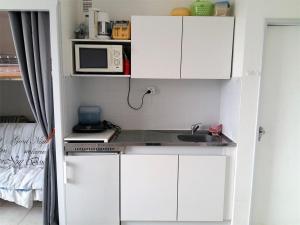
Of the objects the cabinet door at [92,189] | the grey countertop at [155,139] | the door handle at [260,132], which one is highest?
the door handle at [260,132]

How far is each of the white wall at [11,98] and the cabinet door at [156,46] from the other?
1508mm

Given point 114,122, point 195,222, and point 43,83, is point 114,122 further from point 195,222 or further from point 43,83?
point 195,222

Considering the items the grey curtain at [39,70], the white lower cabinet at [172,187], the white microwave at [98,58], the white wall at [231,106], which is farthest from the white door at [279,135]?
the grey curtain at [39,70]

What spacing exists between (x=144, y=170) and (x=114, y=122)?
0.75 m

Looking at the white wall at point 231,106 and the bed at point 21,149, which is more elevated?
→ the white wall at point 231,106

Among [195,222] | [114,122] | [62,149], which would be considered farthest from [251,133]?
[62,149]

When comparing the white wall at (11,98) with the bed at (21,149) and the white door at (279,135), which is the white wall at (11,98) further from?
the white door at (279,135)

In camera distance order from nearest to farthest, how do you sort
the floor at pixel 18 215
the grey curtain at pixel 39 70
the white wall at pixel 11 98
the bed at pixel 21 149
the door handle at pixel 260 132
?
the grey curtain at pixel 39 70 → the door handle at pixel 260 132 → the floor at pixel 18 215 → the bed at pixel 21 149 → the white wall at pixel 11 98

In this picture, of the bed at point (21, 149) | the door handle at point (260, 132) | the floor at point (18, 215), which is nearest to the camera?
the door handle at point (260, 132)

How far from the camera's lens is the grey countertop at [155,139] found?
1.92 metres

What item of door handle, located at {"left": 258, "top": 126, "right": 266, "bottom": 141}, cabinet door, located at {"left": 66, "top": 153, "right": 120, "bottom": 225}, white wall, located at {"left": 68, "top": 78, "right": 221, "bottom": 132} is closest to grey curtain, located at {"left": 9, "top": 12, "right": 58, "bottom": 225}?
cabinet door, located at {"left": 66, "top": 153, "right": 120, "bottom": 225}

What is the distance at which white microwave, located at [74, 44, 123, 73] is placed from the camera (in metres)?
2.00

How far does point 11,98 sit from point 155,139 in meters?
1.87

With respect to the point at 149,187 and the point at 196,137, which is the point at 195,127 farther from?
the point at 149,187
